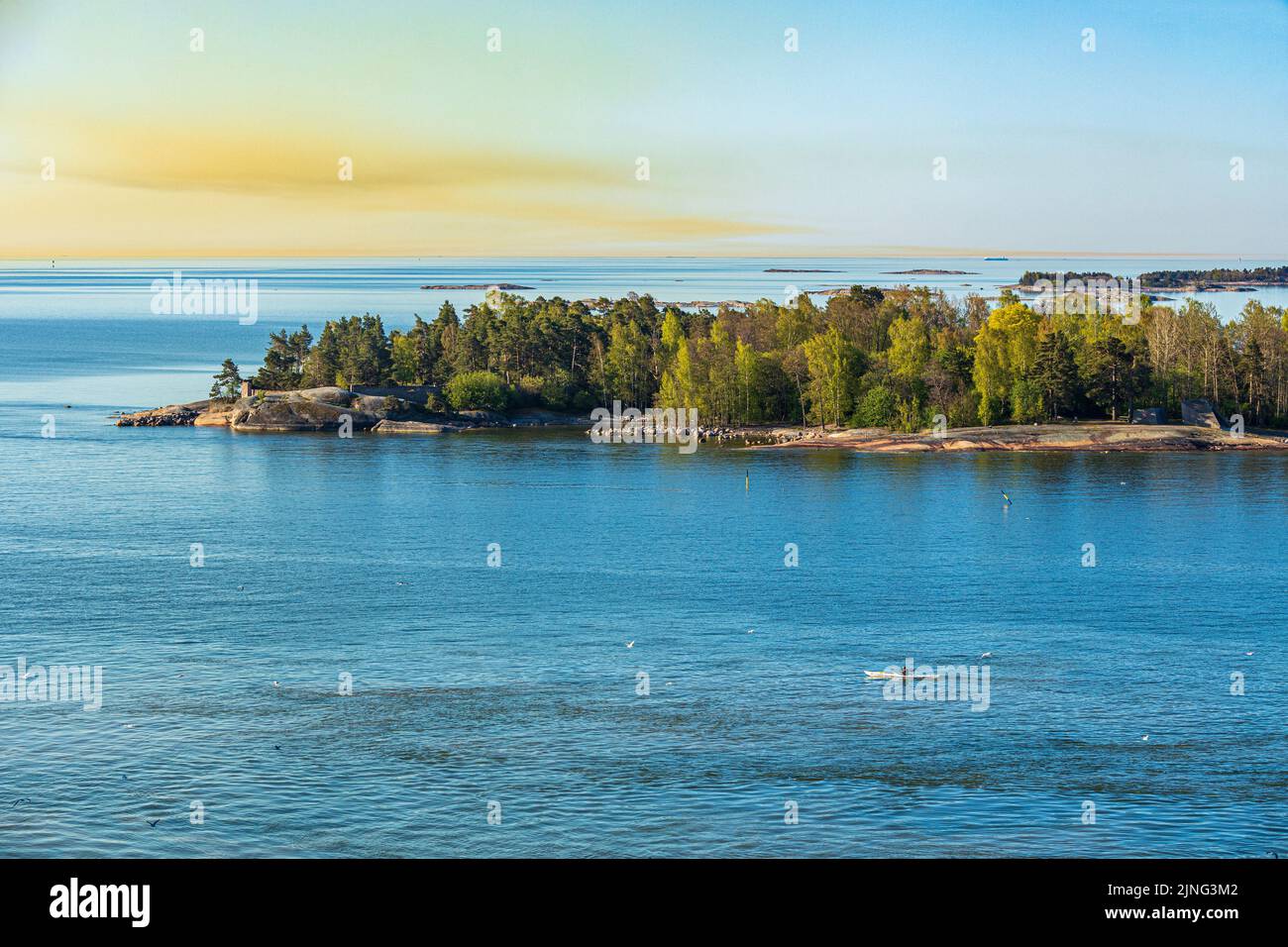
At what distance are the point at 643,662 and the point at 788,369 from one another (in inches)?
2394

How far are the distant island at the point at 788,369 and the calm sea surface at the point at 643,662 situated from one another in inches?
643

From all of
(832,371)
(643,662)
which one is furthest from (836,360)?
(643,662)

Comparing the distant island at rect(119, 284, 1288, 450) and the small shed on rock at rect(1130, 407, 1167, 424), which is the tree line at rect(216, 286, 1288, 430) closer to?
the distant island at rect(119, 284, 1288, 450)

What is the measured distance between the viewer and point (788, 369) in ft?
309

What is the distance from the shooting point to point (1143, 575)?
156 feet

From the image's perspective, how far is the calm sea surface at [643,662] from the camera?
24.3 metres

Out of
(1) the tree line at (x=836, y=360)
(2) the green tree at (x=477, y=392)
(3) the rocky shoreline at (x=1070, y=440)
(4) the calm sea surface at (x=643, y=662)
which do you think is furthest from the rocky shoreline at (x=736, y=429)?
(4) the calm sea surface at (x=643, y=662)

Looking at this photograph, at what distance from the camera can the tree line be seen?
8881cm

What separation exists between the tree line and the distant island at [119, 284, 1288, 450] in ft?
0.45

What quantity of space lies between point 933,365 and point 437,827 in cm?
7098

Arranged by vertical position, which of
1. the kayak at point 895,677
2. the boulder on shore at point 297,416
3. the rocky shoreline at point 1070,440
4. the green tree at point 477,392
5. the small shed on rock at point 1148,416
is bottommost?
the kayak at point 895,677

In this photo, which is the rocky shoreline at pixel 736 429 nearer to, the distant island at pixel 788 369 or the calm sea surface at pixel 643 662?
the distant island at pixel 788 369

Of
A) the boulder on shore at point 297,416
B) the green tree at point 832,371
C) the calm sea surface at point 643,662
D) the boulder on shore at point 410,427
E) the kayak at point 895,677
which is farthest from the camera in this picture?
the boulder on shore at point 297,416
